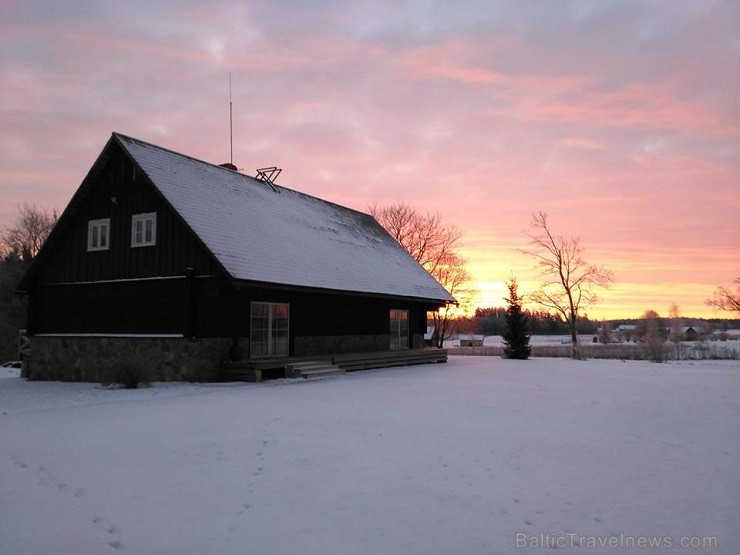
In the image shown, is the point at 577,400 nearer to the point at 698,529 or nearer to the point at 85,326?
the point at 698,529

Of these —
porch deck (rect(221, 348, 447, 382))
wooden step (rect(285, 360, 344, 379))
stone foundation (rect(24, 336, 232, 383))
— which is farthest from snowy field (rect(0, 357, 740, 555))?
wooden step (rect(285, 360, 344, 379))

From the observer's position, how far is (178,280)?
58.5ft

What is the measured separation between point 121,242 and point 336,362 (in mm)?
8368

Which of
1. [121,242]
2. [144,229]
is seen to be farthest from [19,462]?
[121,242]

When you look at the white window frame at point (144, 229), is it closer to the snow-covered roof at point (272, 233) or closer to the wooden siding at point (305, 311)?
the snow-covered roof at point (272, 233)

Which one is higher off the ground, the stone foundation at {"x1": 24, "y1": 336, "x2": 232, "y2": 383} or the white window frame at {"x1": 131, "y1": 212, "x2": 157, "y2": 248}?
the white window frame at {"x1": 131, "y1": 212, "x2": 157, "y2": 248}

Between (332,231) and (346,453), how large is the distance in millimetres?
19005

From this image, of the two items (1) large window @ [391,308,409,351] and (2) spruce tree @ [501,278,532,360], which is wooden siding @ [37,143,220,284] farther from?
(2) spruce tree @ [501,278,532,360]

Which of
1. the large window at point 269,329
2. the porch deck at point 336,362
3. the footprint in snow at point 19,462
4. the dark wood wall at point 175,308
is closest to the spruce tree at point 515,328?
the porch deck at point 336,362

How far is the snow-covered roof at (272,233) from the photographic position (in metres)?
18.2

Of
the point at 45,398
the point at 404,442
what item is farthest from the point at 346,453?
the point at 45,398

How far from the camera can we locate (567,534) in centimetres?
556

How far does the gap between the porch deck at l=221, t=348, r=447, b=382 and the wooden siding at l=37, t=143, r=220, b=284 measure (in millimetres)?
3042

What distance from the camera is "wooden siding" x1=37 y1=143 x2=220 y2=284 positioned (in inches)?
702
